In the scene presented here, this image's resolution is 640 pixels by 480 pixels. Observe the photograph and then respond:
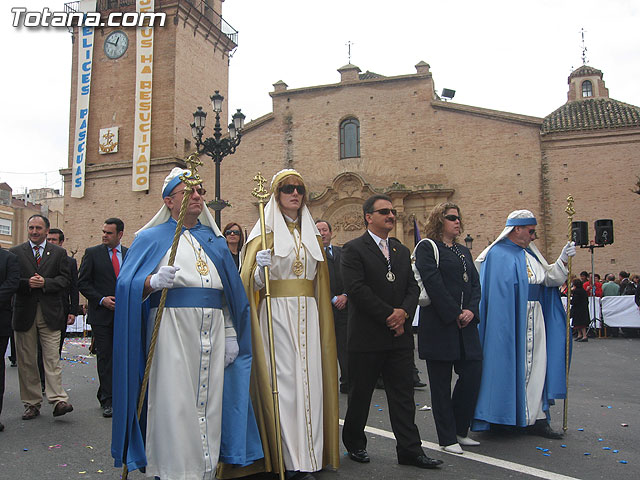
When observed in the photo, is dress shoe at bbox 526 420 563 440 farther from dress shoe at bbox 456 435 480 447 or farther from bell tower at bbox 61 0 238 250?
bell tower at bbox 61 0 238 250

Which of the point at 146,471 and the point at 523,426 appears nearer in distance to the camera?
the point at 146,471

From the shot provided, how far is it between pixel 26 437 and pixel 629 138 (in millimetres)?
24837

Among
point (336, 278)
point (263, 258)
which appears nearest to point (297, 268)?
point (263, 258)

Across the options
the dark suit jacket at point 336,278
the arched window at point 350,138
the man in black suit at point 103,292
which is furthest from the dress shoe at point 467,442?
the arched window at point 350,138

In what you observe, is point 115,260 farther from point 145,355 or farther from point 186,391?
point 186,391

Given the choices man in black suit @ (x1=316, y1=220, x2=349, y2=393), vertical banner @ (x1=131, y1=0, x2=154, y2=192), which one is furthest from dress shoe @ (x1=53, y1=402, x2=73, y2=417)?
vertical banner @ (x1=131, y1=0, x2=154, y2=192)

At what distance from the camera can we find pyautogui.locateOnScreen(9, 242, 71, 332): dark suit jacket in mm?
6809

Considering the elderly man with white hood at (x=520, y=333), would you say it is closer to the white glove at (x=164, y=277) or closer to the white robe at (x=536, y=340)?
the white robe at (x=536, y=340)

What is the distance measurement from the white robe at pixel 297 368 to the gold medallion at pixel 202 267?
58 cm

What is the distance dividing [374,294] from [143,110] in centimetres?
2714

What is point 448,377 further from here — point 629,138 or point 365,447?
point 629,138

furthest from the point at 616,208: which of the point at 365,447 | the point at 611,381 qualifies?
the point at 365,447

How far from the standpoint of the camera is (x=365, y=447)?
5059mm

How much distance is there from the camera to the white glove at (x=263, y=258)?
448cm
